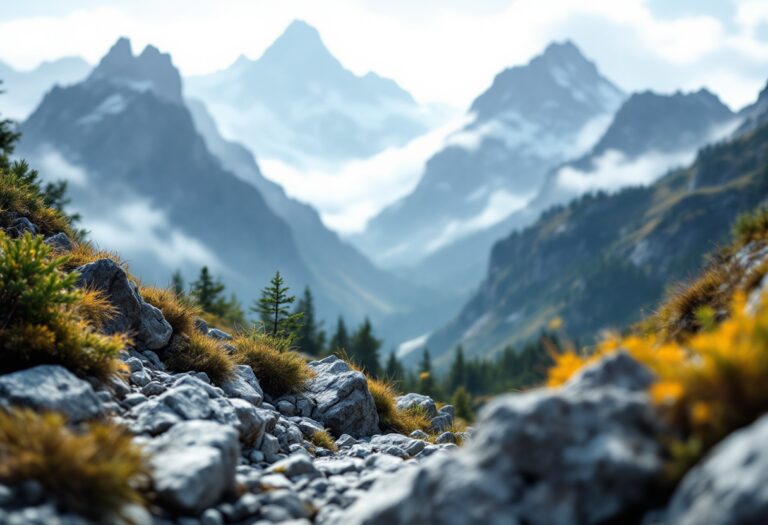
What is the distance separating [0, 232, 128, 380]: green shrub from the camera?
34.3 feet

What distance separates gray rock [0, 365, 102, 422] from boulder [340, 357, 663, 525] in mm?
5005

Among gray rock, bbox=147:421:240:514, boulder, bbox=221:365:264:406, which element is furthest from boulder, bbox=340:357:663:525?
boulder, bbox=221:365:264:406

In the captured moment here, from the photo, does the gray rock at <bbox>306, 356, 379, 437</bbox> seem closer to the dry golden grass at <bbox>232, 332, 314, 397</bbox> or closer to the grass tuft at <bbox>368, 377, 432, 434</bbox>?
the dry golden grass at <bbox>232, 332, 314, 397</bbox>

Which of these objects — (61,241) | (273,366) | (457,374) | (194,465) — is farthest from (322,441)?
(457,374)

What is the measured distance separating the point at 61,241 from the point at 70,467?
44.5 ft

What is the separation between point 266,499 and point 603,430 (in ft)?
15.2

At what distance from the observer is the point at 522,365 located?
16862 cm

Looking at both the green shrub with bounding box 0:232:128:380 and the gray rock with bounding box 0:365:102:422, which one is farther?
the green shrub with bounding box 0:232:128:380

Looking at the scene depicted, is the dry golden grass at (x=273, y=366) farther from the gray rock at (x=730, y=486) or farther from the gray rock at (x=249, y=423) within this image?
the gray rock at (x=730, y=486)

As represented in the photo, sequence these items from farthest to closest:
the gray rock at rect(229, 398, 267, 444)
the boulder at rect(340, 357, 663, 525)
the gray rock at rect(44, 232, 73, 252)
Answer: the gray rock at rect(44, 232, 73, 252) < the gray rock at rect(229, 398, 267, 444) < the boulder at rect(340, 357, 663, 525)

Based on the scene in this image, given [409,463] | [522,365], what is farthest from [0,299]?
[522,365]

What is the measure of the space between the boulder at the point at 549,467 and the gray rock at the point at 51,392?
5.00 m

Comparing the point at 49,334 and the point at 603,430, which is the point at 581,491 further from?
the point at 49,334

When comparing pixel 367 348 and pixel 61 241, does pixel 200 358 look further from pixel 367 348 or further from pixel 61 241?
pixel 367 348
